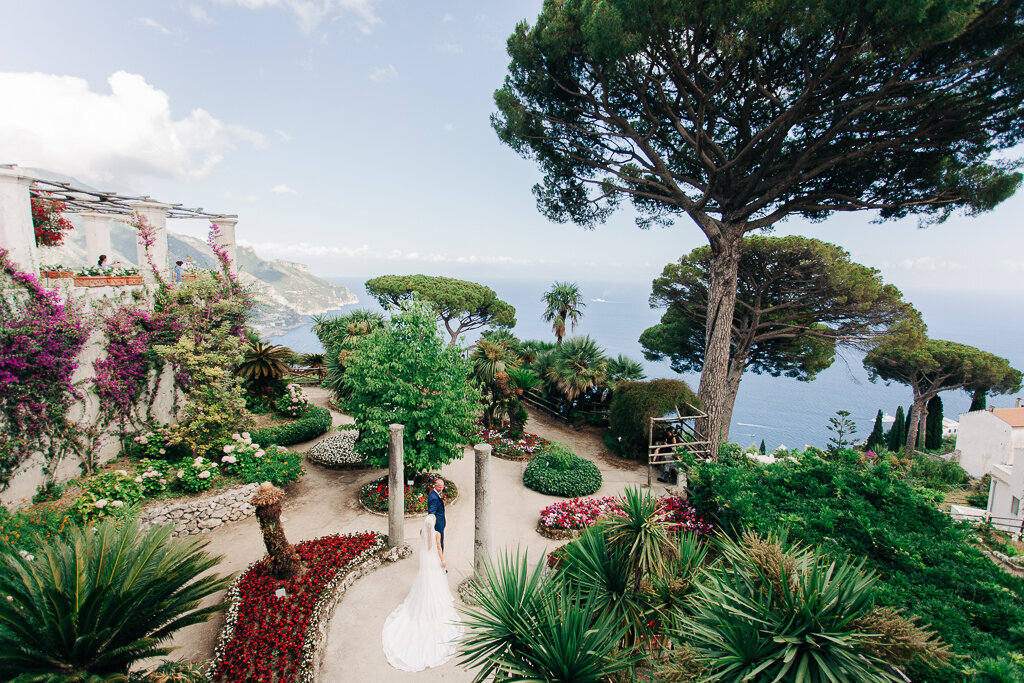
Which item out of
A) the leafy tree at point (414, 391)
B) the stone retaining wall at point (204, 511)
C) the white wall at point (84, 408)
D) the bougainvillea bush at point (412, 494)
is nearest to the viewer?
the white wall at point (84, 408)

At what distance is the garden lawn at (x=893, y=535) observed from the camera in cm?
488

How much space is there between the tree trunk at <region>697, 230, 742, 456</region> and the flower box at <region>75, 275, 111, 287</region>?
1673cm

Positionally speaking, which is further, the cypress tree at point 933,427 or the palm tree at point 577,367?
the cypress tree at point 933,427

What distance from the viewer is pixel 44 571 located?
4270 millimetres

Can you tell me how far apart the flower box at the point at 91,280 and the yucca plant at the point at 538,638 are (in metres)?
11.5

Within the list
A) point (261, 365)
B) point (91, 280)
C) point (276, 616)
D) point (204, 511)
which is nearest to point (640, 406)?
point (276, 616)

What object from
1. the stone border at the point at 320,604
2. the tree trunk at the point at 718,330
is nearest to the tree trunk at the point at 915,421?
the tree trunk at the point at 718,330

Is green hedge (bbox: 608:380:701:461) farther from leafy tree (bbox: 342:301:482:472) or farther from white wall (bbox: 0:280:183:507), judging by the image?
white wall (bbox: 0:280:183:507)

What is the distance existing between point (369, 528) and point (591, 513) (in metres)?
4.96

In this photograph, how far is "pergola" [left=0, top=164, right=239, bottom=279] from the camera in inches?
341

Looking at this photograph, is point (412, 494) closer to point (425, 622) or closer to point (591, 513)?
point (591, 513)

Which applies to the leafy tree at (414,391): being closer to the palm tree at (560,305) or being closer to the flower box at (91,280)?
the flower box at (91,280)

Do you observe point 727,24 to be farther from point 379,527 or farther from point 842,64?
point 379,527

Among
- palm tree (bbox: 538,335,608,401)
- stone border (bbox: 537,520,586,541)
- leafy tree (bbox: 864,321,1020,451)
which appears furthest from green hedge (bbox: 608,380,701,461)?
leafy tree (bbox: 864,321,1020,451)
